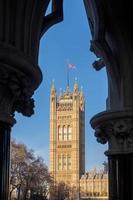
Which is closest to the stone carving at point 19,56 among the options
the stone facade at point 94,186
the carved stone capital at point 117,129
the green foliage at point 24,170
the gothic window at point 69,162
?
the carved stone capital at point 117,129

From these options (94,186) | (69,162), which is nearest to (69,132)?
(69,162)

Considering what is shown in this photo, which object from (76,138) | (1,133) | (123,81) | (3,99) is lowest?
(1,133)

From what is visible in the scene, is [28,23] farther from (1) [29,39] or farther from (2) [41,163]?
(2) [41,163]

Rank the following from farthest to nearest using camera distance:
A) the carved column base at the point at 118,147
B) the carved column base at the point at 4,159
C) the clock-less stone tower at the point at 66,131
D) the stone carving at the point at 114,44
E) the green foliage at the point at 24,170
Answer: the clock-less stone tower at the point at 66,131
the green foliage at the point at 24,170
the stone carving at the point at 114,44
the carved column base at the point at 118,147
the carved column base at the point at 4,159

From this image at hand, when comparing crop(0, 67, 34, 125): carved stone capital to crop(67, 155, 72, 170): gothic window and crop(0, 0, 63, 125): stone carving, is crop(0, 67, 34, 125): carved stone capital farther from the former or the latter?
crop(67, 155, 72, 170): gothic window

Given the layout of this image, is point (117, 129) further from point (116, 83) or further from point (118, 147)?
point (116, 83)

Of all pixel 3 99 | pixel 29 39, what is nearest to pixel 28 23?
pixel 29 39

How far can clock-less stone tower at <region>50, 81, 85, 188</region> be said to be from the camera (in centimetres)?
10769

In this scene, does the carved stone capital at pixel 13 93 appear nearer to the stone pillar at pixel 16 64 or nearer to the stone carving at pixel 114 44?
the stone pillar at pixel 16 64

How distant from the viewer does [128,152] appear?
17.5ft

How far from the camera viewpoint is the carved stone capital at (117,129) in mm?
5352

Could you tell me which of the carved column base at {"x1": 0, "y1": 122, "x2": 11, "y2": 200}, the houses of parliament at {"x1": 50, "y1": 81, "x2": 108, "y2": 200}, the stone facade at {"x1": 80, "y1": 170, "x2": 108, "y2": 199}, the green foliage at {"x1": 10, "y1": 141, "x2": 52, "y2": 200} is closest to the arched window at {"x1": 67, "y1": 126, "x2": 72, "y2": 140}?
the houses of parliament at {"x1": 50, "y1": 81, "x2": 108, "y2": 200}

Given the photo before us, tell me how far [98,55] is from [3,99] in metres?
2.07

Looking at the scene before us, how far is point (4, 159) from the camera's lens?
383cm
